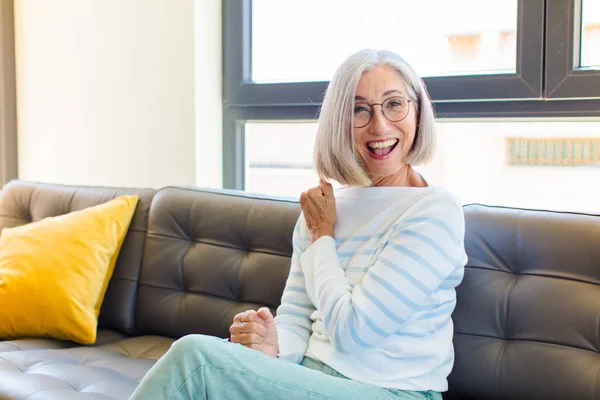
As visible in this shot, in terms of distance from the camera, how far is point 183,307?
85.2 inches

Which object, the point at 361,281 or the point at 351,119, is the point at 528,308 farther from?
the point at 351,119

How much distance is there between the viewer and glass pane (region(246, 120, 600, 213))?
2096 mm

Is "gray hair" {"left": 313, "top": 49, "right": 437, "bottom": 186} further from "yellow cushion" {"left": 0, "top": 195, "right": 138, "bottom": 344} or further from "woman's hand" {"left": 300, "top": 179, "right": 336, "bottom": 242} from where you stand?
"yellow cushion" {"left": 0, "top": 195, "right": 138, "bottom": 344}

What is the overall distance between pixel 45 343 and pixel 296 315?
910mm

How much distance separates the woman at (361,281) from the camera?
1315 millimetres

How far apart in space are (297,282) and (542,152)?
935 mm

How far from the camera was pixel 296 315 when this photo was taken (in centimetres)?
170

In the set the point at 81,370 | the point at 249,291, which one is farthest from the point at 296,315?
the point at 81,370

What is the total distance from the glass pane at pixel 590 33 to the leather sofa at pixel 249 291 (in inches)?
23.8

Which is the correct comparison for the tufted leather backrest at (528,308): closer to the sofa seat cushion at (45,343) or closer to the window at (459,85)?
the window at (459,85)

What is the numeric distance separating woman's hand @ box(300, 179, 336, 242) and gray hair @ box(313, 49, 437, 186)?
6 cm

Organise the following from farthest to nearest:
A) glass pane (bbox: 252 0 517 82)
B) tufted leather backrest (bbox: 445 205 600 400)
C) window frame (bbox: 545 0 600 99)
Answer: glass pane (bbox: 252 0 517 82) → window frame (bbox: 545 0 600 99) → tufted leather backrest (bbox: 445 205 600 400)

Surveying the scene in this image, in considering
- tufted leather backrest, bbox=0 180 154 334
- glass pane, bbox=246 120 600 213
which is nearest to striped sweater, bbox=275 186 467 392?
glass pane, bbox=246 120 600 213

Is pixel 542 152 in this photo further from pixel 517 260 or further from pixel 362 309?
pixel 362 309
